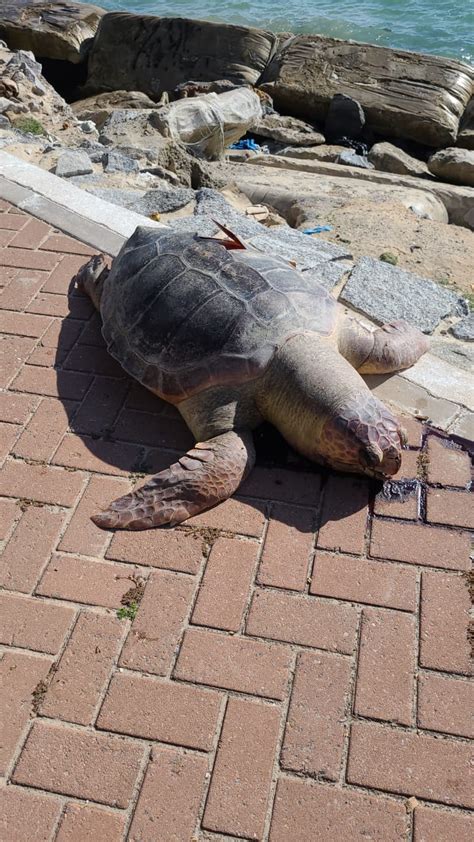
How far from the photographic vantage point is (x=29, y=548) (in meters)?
2.87

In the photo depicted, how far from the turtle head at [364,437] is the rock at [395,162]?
7537 millimetres

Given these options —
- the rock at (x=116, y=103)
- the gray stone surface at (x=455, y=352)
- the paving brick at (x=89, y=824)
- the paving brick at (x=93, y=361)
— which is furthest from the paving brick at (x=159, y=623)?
the rock at (x=116, y=103)

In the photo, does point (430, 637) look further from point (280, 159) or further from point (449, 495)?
point (280, 159)

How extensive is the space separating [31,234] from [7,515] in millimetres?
2666

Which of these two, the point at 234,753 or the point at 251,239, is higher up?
the point at 251,239

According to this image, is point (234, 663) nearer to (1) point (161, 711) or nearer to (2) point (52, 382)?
(1) point (161, 711)

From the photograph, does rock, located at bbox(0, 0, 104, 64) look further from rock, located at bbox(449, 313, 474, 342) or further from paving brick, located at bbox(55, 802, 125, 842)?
paving brick, located at bbox(55, 802, 125, 842)

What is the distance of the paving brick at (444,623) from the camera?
2453 mm

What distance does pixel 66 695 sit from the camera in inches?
93.2

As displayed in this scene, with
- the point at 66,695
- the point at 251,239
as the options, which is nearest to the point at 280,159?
the point at 251,239

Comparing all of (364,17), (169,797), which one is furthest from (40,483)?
(364,17)

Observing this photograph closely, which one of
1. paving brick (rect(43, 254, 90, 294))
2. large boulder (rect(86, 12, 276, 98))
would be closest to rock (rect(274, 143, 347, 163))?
large boulder (rect(86, 12, 276, 98))

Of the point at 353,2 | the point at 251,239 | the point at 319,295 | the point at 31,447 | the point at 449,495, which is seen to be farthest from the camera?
the point at 353,2

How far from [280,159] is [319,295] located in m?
6.46
